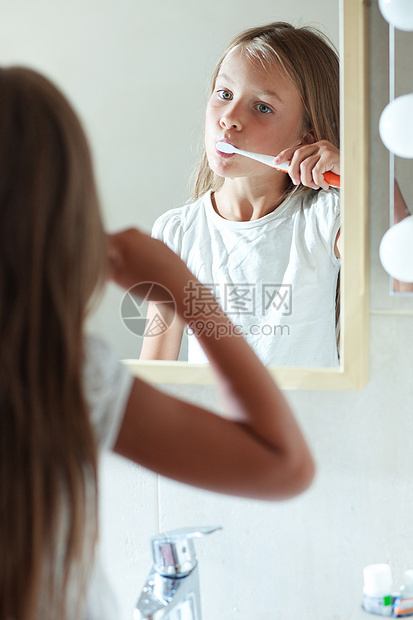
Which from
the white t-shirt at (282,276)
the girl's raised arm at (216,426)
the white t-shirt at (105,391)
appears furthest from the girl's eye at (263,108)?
the white t-shirt at (105,391)

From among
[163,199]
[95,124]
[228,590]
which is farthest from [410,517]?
[95,124]

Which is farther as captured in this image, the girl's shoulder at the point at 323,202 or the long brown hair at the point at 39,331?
the girl's shoulder at the point at 323,202

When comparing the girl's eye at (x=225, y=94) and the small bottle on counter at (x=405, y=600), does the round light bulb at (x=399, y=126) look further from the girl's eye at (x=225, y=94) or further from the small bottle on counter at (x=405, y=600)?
the small bottle on counter at (x=405, y=600)

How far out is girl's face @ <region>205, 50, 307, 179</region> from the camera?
759 mm

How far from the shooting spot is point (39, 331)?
1.48 ft

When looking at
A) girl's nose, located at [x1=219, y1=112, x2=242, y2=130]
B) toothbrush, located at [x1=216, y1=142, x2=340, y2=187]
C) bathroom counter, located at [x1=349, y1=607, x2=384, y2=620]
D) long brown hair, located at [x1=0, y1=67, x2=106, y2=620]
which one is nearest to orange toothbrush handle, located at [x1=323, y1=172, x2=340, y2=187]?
toothbrush, located at [x1=216, y1=142, x2=340, y2=187]

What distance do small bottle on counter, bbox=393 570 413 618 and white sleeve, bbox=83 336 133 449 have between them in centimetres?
40

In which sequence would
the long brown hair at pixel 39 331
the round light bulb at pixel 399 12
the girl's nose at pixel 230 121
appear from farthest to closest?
the girl's nose at pixel 230 121 < the round light bulb at pixel 399 12 < the long brown hair at pixel 39 331

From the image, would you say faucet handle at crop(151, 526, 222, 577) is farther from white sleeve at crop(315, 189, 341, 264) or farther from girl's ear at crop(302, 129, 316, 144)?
girl's ear at crop(302, 129, 316, 144)

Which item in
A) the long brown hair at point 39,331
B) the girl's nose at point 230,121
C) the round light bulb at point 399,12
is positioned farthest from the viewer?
the girl's nose at point 230,121

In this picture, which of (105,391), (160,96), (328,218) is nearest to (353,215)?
(328,218)

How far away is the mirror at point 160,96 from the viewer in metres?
0.73

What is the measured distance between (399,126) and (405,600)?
494 mm

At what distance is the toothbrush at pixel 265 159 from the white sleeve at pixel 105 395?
0.37m
